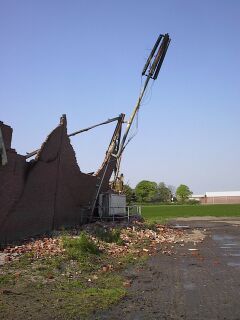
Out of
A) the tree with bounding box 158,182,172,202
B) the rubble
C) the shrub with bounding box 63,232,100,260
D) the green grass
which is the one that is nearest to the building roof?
the tree with bounding box 158,182,172,202

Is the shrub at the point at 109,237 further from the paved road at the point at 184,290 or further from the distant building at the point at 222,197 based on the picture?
the distant building at the point at 222,197

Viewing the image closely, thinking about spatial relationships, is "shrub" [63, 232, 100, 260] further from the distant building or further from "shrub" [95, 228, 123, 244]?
the distant building

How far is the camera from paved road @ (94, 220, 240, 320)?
7.97 meters

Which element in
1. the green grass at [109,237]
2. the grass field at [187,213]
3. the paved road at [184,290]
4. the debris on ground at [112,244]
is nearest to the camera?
the paved road at [184,290]

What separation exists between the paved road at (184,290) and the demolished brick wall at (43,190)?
4654 millimetres

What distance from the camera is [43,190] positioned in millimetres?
18312

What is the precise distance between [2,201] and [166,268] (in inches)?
219

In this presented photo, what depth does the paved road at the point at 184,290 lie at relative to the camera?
314 inches

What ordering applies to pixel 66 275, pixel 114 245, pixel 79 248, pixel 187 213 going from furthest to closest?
pixel 187 213 → pixel 114 245 → pixel 79 248 → pixel 66 275

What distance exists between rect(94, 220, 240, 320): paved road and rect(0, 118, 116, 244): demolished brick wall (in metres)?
4.65

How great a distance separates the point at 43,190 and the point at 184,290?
30.8 feet

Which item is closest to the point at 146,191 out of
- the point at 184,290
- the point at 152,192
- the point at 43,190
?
the point at 152,192

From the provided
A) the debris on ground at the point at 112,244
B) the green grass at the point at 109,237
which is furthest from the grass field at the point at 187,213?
the green grass at the point at 109,237

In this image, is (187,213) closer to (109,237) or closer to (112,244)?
(109,237)
